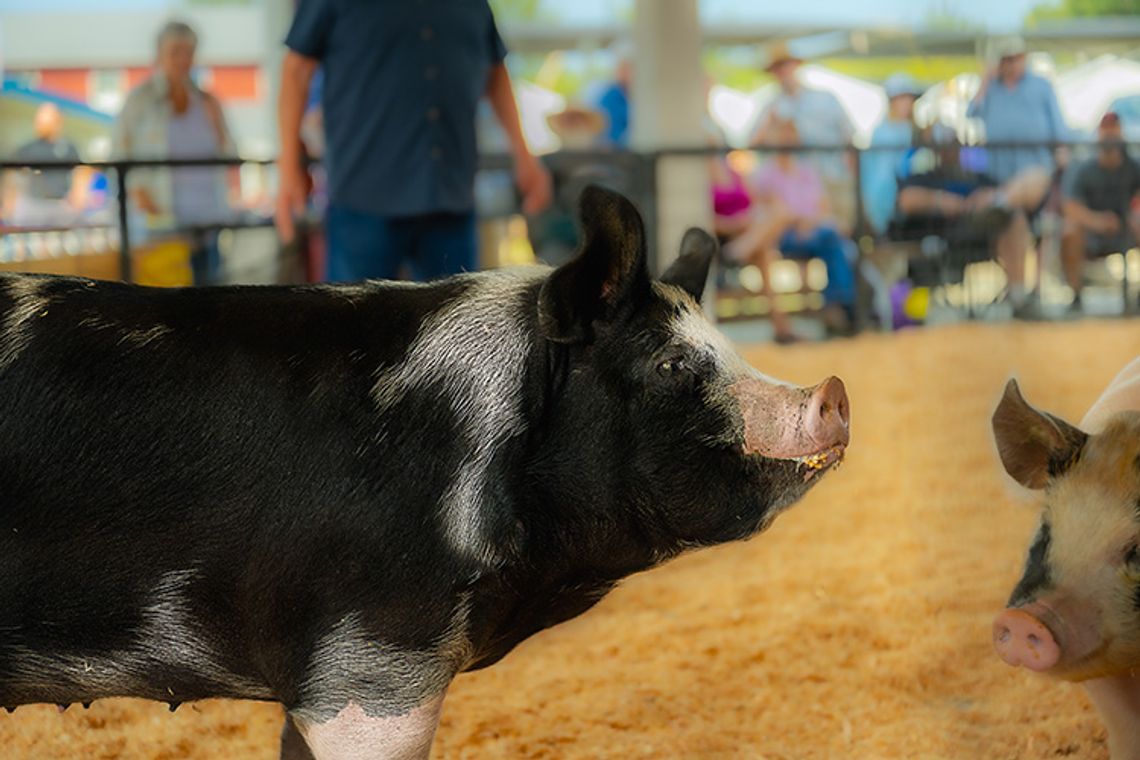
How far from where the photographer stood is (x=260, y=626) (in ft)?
6.80

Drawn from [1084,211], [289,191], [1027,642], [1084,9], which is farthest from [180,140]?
[1027,642]

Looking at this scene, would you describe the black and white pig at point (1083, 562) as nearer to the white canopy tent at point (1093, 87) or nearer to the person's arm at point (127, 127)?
the white canopy tent at point (1093, 87)

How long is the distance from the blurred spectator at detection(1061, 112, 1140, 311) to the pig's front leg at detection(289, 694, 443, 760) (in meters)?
4.61

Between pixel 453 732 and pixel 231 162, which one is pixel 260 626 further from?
pixel 231 162

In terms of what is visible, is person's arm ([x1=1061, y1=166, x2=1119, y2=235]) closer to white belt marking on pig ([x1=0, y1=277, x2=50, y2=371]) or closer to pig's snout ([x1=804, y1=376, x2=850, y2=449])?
pig's snout ([x1=804, y1=376, x2=850, y2=449])

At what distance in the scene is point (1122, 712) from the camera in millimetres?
2824

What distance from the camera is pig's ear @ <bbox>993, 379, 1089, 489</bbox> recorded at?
2834mm

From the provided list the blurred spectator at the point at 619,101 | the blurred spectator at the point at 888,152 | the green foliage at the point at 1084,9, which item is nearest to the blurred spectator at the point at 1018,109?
the green foliage at the point at 1084,9

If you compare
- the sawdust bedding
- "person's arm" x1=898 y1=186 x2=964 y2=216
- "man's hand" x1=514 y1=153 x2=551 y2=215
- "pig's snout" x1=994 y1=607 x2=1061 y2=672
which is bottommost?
the sawdust bedding

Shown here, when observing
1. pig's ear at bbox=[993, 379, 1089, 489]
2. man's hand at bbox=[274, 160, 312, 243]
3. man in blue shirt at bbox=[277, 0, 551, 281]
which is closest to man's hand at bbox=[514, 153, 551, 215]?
man in blue shirt at bbox=[277, 0, 551, 281]

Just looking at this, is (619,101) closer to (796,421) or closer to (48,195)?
(48,195)

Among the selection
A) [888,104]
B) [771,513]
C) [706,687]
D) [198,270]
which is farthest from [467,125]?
[888,104]

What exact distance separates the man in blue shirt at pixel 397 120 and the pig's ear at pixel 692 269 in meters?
1.78

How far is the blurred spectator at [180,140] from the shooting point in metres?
7.29
